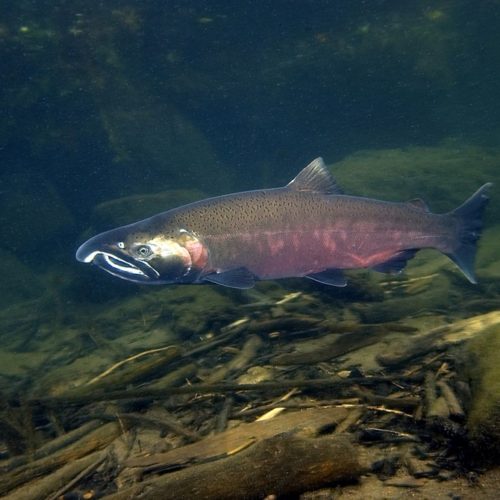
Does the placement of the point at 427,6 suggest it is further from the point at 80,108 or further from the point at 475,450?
the point at 475,450

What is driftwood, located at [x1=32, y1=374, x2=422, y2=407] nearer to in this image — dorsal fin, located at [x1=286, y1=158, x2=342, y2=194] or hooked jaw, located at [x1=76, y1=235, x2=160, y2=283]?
hooked jaw, located at [x1=76, y1=235, x2=160, y2=283]

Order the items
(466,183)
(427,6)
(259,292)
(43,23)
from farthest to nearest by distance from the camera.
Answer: (427,6) → (43,23) → (466,183) → (259,292)

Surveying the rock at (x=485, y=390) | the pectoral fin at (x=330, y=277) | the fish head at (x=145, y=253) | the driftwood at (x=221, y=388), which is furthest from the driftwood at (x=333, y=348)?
the fish head at (x=145, y=253)

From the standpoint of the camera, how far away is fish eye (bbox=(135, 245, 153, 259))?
4.09 m

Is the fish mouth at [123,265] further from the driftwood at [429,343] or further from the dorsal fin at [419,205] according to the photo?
the dorsal fin at [419,205]

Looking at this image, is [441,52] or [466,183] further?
[441,52]

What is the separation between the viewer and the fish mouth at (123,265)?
13.3 feet

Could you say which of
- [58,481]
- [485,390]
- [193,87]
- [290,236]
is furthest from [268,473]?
[193,87]

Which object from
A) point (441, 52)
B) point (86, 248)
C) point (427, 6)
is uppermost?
point (427, 6)

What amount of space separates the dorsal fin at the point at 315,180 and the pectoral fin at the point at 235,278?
4.13 ft

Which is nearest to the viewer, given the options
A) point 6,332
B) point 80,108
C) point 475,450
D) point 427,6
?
point 475,450

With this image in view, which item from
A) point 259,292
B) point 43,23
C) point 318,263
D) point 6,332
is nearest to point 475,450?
point 318,263

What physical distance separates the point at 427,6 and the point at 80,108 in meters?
21.4

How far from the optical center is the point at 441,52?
2559cm
